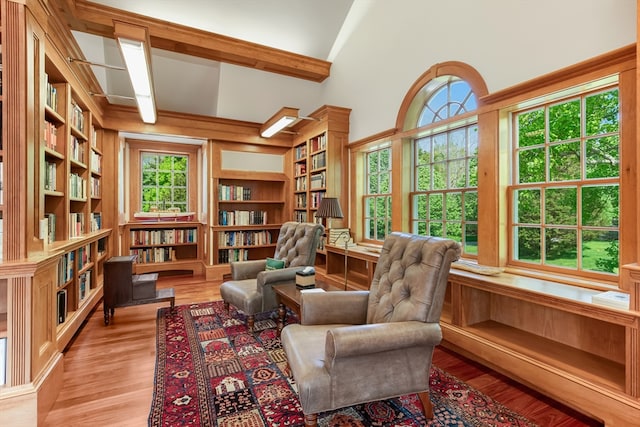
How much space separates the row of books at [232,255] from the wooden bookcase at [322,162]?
45.7 inches

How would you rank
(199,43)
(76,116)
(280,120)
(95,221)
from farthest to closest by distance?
(280,120) → (95,221) → (199,43) → (76,116)

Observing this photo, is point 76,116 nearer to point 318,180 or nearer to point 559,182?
point 318,180

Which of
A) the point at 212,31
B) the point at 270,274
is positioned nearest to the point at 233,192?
the point at 212,31

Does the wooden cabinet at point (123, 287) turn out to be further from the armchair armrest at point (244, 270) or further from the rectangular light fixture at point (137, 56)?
the rectangular light fixture at point (137, 56)

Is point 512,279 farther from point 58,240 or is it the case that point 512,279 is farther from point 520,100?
point 58,240

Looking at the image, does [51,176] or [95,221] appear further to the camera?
[95,221]

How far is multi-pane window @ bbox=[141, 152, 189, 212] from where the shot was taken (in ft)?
19.4

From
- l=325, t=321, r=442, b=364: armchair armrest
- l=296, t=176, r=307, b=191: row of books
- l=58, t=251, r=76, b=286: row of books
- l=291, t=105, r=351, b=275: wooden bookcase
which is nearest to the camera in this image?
l=325, t=321, r=442, b=364: armchair armrest

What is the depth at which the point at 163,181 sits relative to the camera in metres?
6.02

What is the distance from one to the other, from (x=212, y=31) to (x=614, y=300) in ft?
15.2

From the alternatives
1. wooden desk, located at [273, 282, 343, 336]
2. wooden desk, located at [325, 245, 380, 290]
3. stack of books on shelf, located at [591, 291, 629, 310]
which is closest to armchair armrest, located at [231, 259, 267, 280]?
wooden desk, located at [273, 282, 343, 336]

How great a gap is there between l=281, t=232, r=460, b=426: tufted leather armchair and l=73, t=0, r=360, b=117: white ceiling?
3.16 m

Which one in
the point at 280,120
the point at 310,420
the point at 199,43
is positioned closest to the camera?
the point at 310,420

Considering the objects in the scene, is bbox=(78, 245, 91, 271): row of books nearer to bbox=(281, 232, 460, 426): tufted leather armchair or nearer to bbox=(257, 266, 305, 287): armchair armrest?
bbox=(257, 266, 305, 287): armchair armrest
